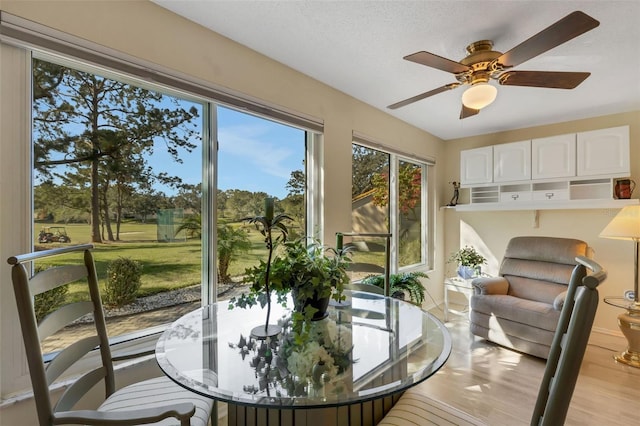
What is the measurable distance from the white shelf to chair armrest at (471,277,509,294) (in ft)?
3.16

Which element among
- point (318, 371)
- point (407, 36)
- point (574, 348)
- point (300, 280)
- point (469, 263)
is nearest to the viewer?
point (574, 348)

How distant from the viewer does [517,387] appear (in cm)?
238

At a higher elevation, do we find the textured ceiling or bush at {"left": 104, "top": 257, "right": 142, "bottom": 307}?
the textured ceiling

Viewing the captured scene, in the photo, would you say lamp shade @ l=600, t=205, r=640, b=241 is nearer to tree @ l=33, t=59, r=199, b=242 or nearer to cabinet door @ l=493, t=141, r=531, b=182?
cabinet door @ l=493, t=141, r=531, b=182

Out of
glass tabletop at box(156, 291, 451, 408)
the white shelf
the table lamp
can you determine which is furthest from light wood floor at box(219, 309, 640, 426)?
the white shelf

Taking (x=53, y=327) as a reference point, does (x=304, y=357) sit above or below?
below

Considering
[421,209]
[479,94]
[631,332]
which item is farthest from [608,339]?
[479,94]

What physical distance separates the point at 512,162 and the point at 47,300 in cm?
441

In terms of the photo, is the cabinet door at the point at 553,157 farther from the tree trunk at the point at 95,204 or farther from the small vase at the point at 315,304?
the tree trunk at the point at 95,204

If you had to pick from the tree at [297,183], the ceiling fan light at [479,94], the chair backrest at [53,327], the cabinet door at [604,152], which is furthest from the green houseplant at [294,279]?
the cabinet door at [604,152]

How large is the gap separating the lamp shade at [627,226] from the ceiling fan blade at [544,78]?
1.68 meters

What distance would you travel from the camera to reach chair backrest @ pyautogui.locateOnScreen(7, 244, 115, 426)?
97 cm

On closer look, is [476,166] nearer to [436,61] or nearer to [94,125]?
[436,61]

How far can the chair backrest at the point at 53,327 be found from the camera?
97cm
